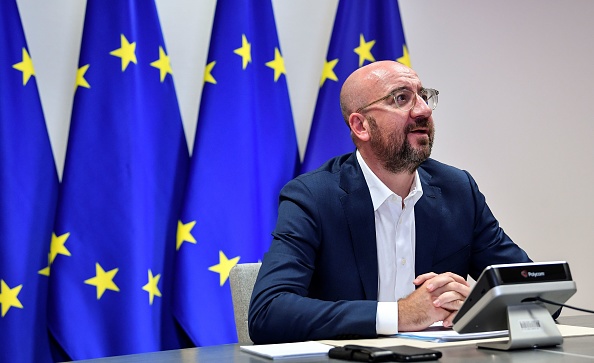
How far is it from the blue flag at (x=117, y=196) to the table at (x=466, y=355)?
1426 millimetres

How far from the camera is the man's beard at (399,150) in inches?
104

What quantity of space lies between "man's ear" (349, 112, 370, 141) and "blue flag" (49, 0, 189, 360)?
1134 mm

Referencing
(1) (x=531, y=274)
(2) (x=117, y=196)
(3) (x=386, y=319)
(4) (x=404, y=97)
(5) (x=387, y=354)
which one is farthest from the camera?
(2) (x=117, y=196)

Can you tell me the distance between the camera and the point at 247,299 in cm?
259

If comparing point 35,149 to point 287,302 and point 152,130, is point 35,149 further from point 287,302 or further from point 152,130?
point 287,302

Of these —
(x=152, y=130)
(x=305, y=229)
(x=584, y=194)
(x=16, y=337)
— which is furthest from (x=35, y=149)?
(x=584, y=194)

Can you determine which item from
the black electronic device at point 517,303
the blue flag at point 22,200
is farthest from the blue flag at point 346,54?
the black electronic device at point 517,303

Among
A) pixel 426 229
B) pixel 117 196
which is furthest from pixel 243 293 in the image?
pixel 117 196

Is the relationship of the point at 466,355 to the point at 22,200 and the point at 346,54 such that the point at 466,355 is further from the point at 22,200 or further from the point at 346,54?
the point at 346,54

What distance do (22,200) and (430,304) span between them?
1.99 m

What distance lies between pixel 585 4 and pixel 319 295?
313 centimetres

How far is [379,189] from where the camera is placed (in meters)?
2.60

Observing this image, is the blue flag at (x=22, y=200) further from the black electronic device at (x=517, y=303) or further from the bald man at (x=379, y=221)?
the black electronic device at (x=517, y=303)

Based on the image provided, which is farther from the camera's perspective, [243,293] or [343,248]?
[243,293]
